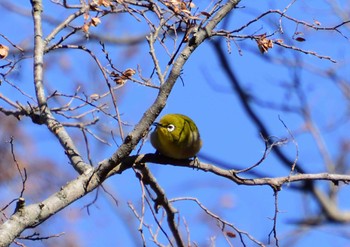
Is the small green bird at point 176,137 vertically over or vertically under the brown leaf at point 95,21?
over

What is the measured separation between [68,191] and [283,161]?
6.84 metres

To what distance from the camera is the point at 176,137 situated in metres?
5.24

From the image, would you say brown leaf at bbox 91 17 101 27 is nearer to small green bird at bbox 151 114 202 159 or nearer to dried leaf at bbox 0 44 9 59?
A: dried leaf at bbox 0 44 9 59

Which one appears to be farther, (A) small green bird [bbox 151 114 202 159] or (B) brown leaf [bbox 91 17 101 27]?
(A) small green bird [bbox 151 114 202 159]

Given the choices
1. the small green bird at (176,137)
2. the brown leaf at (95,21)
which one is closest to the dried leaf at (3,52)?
the brown leaf at (95,21)

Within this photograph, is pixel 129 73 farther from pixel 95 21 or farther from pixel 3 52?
pixel 3 52

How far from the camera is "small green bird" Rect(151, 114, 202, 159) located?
17.0 ft

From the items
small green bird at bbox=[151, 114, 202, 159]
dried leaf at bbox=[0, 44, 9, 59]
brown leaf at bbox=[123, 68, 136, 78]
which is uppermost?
small green bird at bbox=[151, 114, 202, 159]

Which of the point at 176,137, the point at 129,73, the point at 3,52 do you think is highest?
the point at 176,137

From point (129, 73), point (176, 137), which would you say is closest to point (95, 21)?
point (129, 73)

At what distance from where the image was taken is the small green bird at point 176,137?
5.19m

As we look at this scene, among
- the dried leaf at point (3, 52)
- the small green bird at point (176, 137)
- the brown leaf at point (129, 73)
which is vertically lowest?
the brown leaf at point (129, 73)

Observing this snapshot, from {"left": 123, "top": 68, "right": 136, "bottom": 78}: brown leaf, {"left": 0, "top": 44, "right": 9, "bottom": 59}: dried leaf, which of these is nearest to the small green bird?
{"left": 123, "top": 68, "right": 136, "bottom": 78}: brown leaf

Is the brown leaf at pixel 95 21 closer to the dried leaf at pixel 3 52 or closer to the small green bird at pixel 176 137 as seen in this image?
the dried leaf at pixel 3 52
